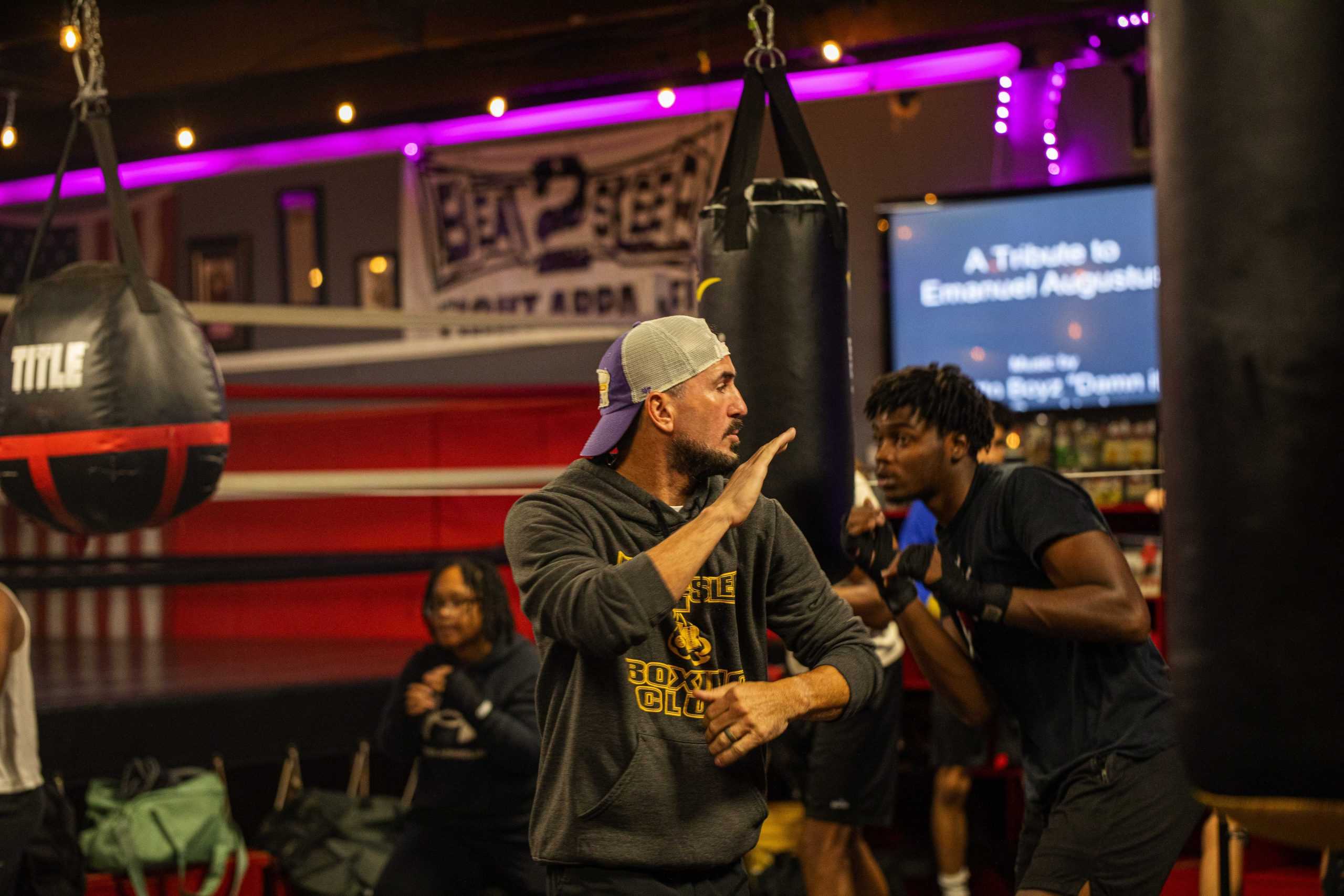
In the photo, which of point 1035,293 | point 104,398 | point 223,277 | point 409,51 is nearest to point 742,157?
point 104,398

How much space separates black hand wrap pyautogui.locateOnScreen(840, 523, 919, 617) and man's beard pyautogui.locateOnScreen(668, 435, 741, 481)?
578 millimetres

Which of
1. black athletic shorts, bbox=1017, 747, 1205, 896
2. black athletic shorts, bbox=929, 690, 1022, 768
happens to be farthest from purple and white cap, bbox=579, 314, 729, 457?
black athletic shorts, bbox=929, 690, 1022, 768

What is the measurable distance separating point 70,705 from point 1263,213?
13.8 feet

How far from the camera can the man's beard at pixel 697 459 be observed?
6.73ft

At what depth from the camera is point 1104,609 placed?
2342 mm

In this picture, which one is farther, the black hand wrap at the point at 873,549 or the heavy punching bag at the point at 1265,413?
the black hand wrap at the point at 873,549

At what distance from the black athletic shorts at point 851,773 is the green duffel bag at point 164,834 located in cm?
187

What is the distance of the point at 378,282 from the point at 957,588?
245 inches

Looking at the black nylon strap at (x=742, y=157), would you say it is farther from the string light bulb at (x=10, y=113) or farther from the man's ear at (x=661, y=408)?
the string light bulb at (x=10, y=113)

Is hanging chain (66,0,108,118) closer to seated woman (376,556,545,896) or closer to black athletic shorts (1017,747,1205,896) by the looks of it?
seated woman (376,556,545,896)

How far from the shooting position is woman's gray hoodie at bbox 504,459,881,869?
186 centimetres

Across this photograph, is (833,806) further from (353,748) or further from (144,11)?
(144,11)

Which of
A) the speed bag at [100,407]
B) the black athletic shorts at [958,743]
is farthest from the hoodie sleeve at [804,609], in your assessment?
the black athletic shorts at [958,743]

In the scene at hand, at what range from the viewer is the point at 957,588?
246cm
